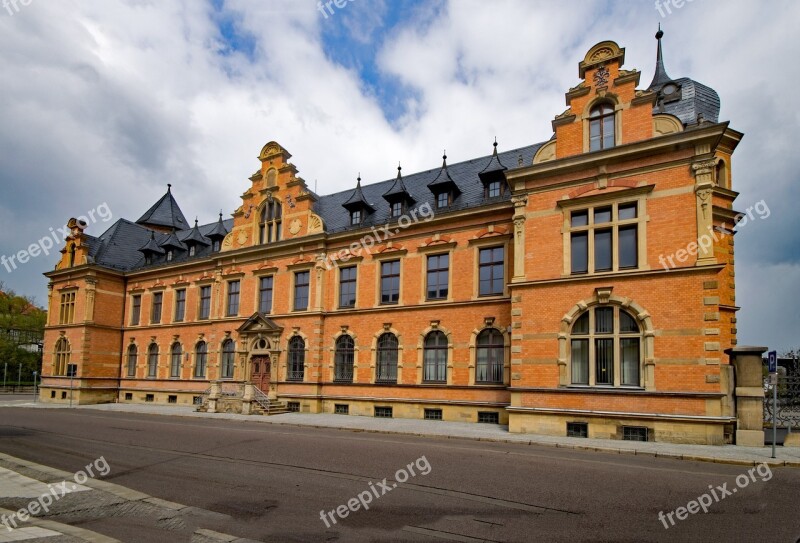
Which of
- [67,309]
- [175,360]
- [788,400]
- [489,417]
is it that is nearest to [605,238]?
[788,400]

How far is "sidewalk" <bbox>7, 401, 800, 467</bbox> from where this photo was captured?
13.3 metres

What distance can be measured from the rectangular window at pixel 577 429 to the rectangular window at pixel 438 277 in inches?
324

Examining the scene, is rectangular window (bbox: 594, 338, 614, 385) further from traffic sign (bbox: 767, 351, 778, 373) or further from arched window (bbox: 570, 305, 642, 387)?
traffic sign (bbox: 767, 351, 778, 373)

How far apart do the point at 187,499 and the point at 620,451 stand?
11.3m

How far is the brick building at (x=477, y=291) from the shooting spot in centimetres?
1659

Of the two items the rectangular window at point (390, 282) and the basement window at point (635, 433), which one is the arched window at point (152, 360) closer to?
the rectangular window at point (390, 282)

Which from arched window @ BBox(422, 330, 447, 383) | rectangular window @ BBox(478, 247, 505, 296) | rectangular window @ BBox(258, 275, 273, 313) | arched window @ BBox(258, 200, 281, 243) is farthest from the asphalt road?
arched window @ BBox(258, 200, 281, 243)

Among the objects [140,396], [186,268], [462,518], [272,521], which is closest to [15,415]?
[140,396]

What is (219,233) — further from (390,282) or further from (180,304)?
(390,282)

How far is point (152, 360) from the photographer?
35188 millimetres

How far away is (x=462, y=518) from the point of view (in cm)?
769

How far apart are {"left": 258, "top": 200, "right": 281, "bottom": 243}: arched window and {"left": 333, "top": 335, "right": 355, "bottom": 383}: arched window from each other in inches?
288

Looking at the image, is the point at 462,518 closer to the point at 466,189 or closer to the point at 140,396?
the point at 466,189

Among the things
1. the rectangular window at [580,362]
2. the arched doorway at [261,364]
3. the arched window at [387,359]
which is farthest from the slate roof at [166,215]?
the rectangular window at [580,362]
